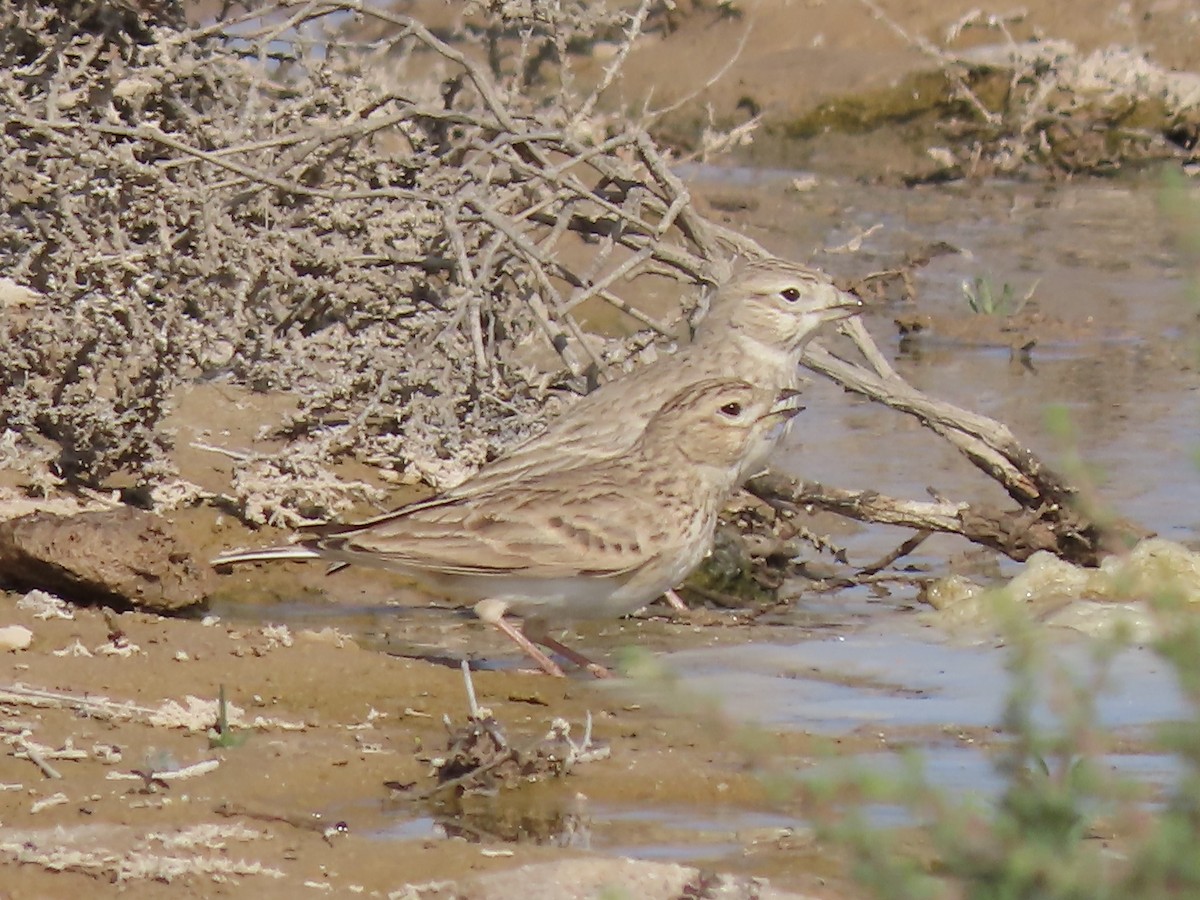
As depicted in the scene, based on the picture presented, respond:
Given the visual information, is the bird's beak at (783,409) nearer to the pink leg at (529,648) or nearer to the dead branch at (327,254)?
the dead branch at (327,254)

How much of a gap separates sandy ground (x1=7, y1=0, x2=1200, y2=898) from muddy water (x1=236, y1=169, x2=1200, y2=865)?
0.11 m

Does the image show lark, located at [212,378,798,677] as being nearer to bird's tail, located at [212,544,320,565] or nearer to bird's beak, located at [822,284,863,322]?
bird's tail, located at [212,544,320,565]

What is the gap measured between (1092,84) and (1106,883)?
50.4 feet

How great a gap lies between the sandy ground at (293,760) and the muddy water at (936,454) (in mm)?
112

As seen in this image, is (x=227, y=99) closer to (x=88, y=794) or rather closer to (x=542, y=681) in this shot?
(x=542, y=681)

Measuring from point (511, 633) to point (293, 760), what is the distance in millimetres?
1482

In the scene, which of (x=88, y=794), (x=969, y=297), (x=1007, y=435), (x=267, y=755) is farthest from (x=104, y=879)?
(x=969, y=297)

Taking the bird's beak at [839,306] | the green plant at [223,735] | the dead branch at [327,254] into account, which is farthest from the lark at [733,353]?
the green plant at [223,735]

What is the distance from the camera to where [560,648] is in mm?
6559

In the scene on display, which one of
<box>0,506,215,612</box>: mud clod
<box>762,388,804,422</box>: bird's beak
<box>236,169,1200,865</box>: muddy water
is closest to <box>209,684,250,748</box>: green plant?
<box>236,169,1200,865</box>: muddy water

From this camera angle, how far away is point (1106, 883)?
9.20 ft

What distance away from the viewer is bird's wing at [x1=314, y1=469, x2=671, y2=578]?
6273 millimetres

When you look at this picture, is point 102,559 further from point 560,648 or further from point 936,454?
point 936,454

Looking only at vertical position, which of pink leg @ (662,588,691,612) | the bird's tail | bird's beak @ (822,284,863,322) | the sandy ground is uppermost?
bird's beak @ (822,284,863,322)
